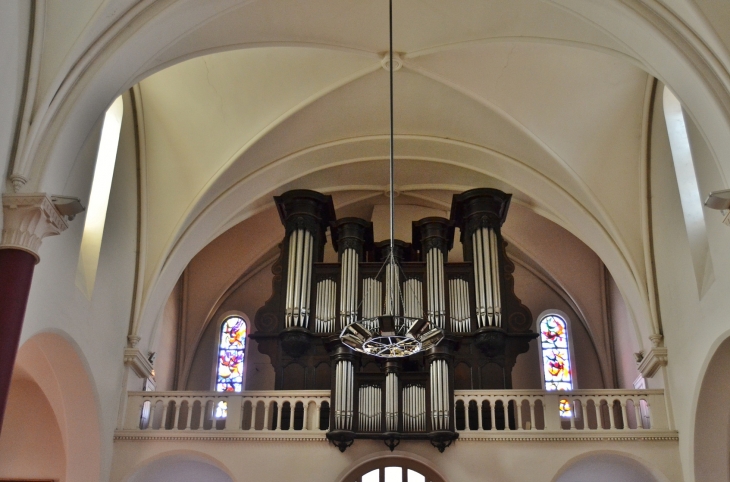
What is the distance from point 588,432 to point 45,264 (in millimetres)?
7761

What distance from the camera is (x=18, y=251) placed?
306 inches

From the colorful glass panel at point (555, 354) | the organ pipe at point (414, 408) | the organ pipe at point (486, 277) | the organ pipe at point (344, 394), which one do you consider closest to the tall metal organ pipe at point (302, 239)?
the organ pipe at point (344, 394)

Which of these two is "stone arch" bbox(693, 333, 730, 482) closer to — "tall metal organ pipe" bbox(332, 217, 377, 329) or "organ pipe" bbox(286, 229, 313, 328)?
"tall metal organ pipe" bbox(332, 217, 377, 329)

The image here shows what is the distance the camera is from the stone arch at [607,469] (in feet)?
38.5

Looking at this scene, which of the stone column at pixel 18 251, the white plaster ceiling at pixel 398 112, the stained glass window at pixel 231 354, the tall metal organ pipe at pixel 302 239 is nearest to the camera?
the stone column at pixel 18 251

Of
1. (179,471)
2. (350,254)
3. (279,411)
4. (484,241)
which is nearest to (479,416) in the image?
(279,411)

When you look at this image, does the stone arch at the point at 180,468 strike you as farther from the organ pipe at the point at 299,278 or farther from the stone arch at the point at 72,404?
the organ pipe at the point at 299,278

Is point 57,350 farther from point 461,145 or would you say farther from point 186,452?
point 461,145

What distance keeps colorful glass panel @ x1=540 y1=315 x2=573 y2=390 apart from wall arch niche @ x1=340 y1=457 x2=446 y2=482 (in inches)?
188

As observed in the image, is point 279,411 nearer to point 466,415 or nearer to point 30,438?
point 466,415

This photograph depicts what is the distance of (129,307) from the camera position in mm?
12695

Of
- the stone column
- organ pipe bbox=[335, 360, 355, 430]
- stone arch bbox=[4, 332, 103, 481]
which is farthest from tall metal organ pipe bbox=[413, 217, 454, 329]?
the stone column

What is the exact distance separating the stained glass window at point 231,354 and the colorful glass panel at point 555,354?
6.20 metres

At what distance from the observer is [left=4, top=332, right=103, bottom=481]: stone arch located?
11102 mm
